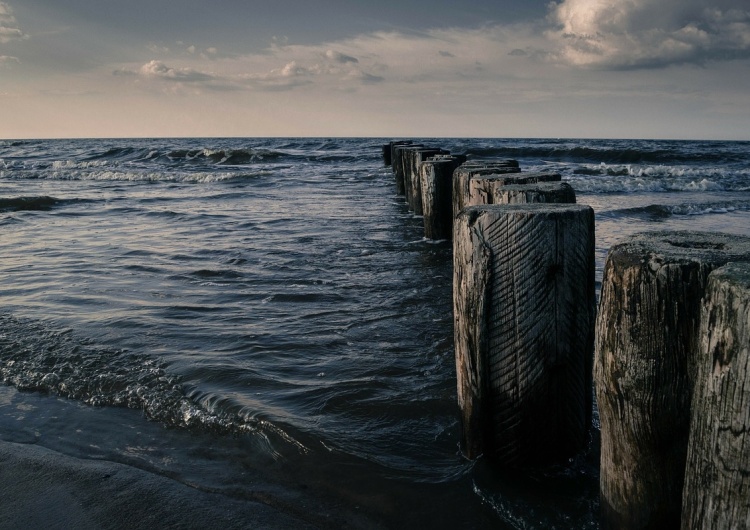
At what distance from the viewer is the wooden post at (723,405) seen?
1.43 metres

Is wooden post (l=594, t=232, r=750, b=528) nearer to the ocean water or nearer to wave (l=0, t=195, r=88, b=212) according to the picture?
the ocean water

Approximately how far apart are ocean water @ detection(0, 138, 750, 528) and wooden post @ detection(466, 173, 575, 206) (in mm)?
1067

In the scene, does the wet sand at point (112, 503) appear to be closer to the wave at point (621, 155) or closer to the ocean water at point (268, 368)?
the ocean water at point (268, 368)

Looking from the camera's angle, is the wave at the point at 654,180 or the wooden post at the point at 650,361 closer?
the wooden post at the point at 650,361

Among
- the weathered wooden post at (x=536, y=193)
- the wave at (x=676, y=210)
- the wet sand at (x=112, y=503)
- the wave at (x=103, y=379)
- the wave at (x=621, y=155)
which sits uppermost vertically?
the wave at (x=621, y=155)

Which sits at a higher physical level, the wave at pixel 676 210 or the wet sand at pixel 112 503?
the wave at pixel 676 210

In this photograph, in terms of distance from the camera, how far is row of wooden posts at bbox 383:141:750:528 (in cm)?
151

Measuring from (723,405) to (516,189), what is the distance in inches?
74.5

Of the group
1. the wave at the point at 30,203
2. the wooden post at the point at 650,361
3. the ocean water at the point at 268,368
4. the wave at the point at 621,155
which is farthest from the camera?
the wave at the point at 621,155

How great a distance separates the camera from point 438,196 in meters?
7.49

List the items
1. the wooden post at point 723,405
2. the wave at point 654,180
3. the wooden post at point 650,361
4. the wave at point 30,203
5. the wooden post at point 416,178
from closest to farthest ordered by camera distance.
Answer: the wooden post at point 723,405, the wooden post at point 650,361, the wooden post at point 416,178, the wave at point 30,203, the wave at point 654,180

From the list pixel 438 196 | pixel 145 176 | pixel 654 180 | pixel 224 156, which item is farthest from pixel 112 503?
pixel 224 156

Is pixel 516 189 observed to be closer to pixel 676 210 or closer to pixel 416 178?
pixel 416 178

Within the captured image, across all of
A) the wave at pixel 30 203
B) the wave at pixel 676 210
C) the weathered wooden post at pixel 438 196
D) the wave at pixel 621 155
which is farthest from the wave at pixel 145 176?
the weathered wooden post at pixel 438 196
